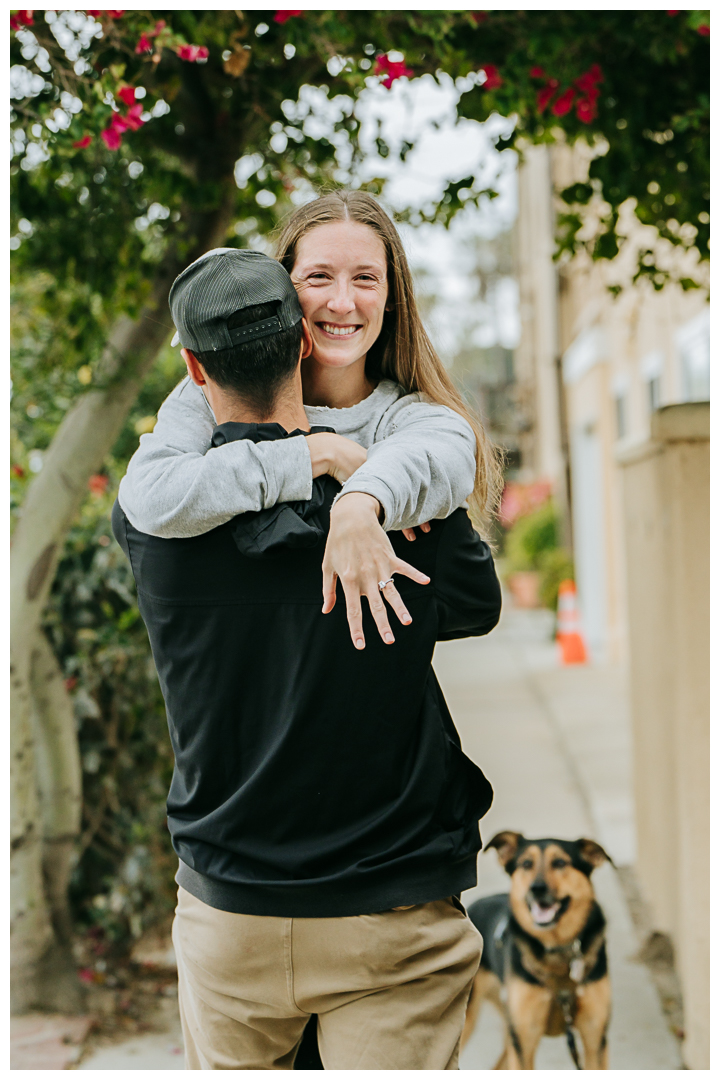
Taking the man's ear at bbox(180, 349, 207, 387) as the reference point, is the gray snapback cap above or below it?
above

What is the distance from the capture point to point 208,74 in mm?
3670

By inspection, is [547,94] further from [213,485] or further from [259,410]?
[213,485]

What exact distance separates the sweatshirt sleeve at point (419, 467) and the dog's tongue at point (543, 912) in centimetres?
163

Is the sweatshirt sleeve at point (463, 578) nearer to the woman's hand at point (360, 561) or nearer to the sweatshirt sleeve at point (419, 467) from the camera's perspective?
the sweatshirt sleeve at point (419, 467)

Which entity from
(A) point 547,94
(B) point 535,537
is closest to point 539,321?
(B) point 535,537

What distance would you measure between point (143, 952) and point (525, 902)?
6.85ft

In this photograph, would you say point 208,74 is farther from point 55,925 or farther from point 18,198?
point 55,925

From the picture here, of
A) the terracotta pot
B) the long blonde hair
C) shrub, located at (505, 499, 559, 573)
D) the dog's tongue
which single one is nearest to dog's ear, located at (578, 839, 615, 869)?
the dog's tongue

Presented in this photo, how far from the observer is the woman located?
1.45 meters

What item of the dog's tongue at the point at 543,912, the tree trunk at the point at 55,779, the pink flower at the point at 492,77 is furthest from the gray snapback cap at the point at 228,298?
the tree trunk at the point at 55,779

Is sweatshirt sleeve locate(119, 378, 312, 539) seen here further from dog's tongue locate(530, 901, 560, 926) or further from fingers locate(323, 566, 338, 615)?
dog's tongue locate(530, 901, 560, 926)

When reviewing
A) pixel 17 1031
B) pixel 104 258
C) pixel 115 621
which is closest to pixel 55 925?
pixel 17 1031

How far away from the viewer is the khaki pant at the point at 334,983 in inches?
61.7

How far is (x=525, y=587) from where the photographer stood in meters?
19.6
